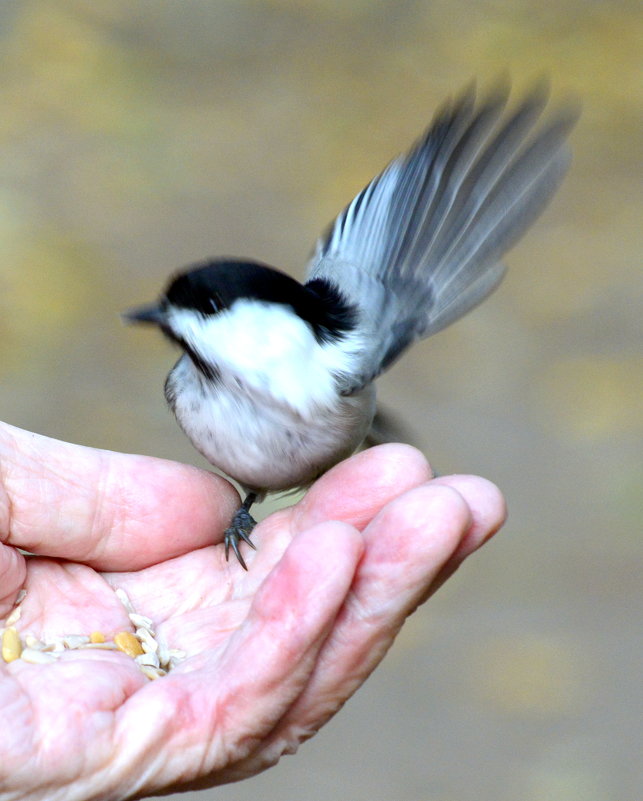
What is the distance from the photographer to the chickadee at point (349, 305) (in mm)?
1497

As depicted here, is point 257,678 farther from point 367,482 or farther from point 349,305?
point 349,305

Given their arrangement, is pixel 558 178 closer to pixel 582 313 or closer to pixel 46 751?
pixel 46 751

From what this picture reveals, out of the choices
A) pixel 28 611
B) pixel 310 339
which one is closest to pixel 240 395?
pixel 310 339

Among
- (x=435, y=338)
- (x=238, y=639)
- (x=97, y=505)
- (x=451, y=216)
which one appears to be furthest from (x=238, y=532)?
(x=435, y=338)

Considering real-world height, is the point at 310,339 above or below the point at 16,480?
above

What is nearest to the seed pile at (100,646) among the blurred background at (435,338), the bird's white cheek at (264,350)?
the bird's white cheek at (264,350)

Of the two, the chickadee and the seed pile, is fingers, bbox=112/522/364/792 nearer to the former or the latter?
the seed pile

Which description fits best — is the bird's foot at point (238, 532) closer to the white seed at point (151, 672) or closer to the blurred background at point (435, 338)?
the white seed at point (151, 672)

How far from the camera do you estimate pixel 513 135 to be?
1.64 meters

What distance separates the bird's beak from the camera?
155 cm

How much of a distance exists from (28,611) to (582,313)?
238cm

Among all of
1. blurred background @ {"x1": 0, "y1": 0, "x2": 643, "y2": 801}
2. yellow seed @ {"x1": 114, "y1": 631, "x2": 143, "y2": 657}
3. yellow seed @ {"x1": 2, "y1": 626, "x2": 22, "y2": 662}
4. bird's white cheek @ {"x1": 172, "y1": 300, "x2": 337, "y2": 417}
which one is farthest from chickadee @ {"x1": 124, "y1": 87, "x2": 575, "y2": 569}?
blurred background @ {"x1": 0, "y1": 0, "x2": 643, "y2": 801}

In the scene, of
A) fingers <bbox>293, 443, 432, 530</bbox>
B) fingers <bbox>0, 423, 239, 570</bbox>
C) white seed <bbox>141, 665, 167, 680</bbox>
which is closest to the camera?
white seed <bbox>141, 665, 167, 680</bbox>

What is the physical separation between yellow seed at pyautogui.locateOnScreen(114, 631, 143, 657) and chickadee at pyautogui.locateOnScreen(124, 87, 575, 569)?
0.24 metres
